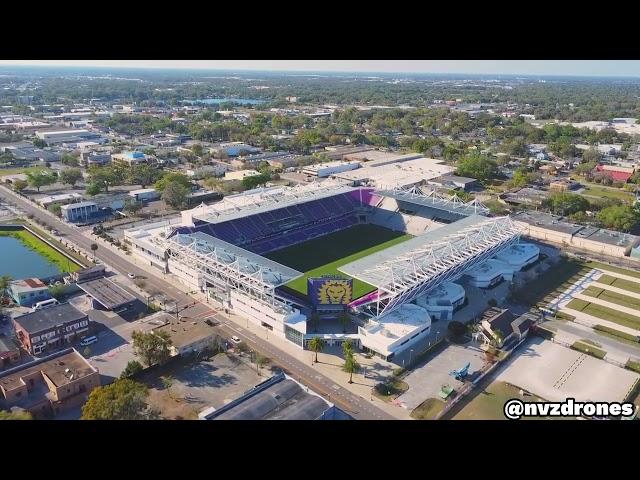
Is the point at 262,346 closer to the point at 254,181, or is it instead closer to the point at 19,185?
the point at 254,181

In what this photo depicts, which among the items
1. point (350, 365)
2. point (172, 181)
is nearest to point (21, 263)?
point (172, 181)

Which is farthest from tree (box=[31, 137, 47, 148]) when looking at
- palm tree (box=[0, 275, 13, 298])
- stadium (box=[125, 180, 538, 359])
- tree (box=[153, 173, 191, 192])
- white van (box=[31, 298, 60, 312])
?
white van (box=[31, 298, 60, 312])

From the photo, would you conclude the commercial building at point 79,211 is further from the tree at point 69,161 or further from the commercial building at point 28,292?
the tree at point 69,161

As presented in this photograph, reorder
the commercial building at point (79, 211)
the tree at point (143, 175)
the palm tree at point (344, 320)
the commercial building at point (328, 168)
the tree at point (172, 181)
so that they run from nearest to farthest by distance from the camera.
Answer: the palm tree at point (344, 320) < the commercial building at point (79, 211) < the tree at point (172, 181) < the tree at point (143, 175) < the commercial building at point (328, 168)

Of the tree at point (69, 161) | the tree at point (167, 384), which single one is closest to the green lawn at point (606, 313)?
the tree at point (167, 384)

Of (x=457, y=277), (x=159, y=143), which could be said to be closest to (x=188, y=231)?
(x=457, y=277)

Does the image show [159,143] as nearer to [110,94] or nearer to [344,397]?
[344,397]
